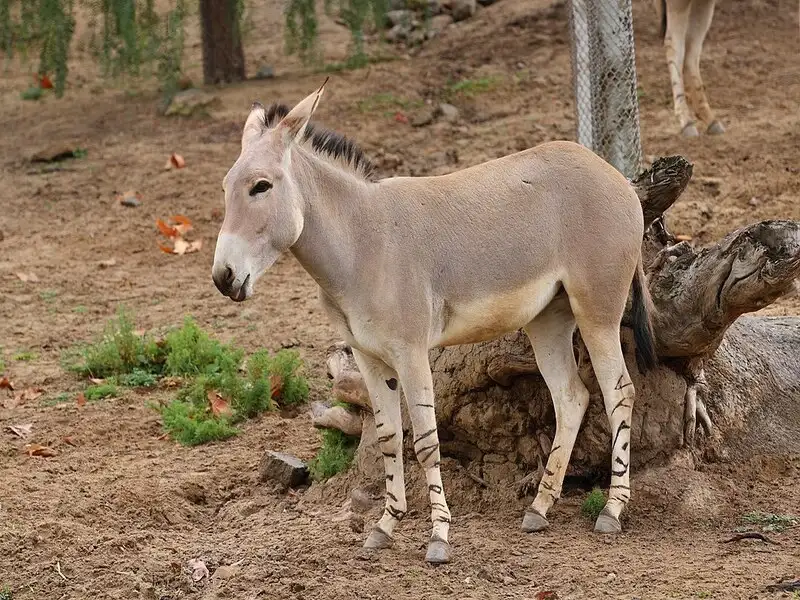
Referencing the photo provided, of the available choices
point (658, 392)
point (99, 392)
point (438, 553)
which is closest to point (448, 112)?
point (99, 392)

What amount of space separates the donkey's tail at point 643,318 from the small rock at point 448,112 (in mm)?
7265

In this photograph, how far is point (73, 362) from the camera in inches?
355

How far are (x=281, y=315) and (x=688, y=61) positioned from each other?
5.21 m

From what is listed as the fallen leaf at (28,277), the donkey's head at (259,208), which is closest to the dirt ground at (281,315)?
the fallen leaf at (28,277)

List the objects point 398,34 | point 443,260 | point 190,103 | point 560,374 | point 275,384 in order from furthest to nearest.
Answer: point 398,34 < point 190,103 < point 275,384 < point 560,374 < point 443,260

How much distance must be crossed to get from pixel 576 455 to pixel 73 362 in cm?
437

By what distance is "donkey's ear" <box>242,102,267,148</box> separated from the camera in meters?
5.27

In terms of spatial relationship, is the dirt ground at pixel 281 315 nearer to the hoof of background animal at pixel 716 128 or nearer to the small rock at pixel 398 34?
the hoof of background animal at pixel 716 128

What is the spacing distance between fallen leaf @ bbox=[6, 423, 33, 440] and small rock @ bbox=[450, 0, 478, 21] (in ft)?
32.8

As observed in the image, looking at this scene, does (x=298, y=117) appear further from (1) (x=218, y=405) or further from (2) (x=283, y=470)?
(1) (x=218, y=405)

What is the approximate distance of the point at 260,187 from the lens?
5.09 metres

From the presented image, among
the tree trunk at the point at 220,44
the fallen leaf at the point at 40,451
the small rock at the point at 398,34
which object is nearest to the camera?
the fallen leaf at the point at 40,451

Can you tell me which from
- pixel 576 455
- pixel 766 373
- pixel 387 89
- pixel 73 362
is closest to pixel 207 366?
pixel 73 362

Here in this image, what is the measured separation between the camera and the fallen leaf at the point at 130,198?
39.4ft
